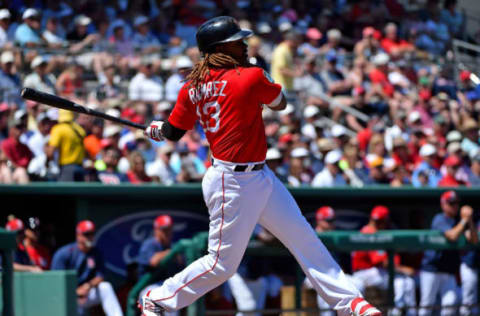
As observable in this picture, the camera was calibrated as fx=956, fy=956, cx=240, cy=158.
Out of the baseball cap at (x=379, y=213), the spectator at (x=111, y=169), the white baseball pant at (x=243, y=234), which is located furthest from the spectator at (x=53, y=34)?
the white baseball pant at (x=243, y=234)

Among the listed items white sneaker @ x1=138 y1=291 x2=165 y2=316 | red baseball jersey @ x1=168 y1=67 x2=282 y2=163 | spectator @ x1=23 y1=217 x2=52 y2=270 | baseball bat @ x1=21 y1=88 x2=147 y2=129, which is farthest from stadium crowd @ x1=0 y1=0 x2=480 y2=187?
red baseball jersey @ x1=168 y1=67 x2=282 y2=163

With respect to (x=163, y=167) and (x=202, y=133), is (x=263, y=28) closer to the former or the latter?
(x=202, y=133)

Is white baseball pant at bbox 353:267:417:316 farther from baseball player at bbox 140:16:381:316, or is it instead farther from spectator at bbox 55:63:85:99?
spectator at bbox 55:63:85:99

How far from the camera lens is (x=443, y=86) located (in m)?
14.1

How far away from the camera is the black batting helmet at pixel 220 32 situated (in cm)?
520

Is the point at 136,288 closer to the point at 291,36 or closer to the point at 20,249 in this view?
the point at 20,249

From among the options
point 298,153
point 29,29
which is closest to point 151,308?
point 298,153

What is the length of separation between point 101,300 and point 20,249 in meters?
0.80

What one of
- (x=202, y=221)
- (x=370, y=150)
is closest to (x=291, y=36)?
(x=370, y=150)

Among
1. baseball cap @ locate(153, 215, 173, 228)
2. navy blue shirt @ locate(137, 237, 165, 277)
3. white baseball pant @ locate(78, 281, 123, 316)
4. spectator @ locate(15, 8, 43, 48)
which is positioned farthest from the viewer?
spectator @ locate(15, 8, 43, 48)

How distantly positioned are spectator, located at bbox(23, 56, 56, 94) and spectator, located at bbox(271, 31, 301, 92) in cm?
294

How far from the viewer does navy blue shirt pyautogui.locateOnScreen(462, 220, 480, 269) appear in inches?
342

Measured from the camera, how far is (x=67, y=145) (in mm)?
9195

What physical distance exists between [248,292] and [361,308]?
2557 millimetres
